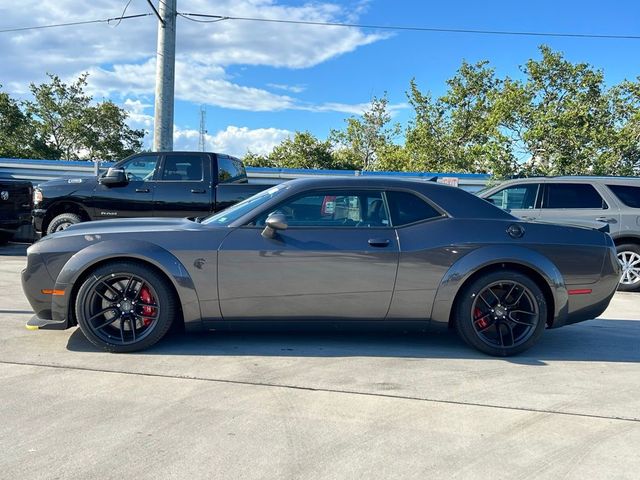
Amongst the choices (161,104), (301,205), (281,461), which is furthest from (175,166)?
(281,461)

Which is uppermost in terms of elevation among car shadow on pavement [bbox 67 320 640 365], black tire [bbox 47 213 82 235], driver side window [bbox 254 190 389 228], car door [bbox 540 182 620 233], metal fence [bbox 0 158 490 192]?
metal fence [bbox 0 158 490 192]

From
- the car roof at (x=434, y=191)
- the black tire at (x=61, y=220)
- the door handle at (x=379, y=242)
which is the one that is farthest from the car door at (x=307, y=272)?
the black tire at (x=61, y=220)

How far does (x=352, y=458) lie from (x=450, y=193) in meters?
2.53

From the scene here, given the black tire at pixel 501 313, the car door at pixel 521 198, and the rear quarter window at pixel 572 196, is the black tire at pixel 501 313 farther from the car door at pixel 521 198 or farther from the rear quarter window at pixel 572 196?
the rear quarter window at pixel 572 196

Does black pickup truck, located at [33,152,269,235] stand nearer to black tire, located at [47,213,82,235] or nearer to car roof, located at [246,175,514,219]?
black tire, located at [47,213,82,235]

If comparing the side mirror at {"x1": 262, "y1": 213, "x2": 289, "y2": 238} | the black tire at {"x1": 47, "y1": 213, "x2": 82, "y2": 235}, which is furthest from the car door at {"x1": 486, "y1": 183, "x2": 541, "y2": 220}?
the black tire at {"x1": 47, "y1": 213, "x2": 82, "y2": 235}

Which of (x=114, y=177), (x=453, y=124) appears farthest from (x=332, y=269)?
(x=453, y=124)

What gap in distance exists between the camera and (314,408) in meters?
3.33

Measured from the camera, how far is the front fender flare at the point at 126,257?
4117 millimetres

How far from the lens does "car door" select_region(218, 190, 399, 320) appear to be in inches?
163

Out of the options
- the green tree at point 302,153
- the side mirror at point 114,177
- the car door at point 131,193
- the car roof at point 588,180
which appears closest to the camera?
the car roof at point 588,180

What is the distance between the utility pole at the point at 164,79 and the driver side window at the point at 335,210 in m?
8.70

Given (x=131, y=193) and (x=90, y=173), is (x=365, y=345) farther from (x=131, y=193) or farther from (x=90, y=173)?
(x=90, y=173)

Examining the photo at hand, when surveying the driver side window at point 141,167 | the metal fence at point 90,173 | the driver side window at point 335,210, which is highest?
the metal fence at point 90,173
